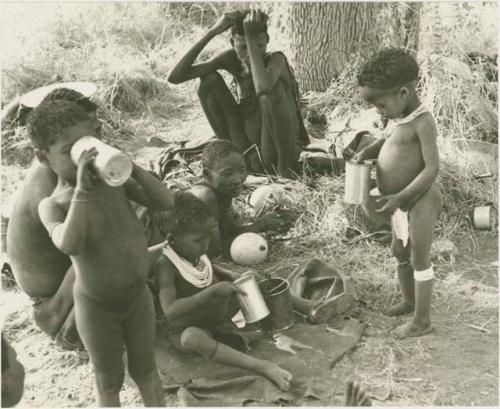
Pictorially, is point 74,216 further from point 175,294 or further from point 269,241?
point 269,241

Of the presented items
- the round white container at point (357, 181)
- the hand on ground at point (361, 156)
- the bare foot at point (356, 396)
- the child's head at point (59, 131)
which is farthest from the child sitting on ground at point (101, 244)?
the hand on ground at point (361, 156)

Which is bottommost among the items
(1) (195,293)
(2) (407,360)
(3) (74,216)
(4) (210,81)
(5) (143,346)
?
(2) (407,360)

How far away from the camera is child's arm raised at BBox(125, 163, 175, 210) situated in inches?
98.0

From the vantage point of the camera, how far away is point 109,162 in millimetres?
2109

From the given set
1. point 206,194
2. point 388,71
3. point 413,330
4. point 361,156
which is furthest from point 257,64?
point 413,330

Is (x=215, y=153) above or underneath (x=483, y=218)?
above

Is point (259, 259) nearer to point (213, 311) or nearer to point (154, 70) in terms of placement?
point (213, 311)

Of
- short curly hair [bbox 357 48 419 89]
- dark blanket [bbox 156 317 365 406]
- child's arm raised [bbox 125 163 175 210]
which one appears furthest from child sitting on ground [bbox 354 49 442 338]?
child's arm raised [bbox 125 163 175 210]

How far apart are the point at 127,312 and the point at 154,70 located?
496 cm

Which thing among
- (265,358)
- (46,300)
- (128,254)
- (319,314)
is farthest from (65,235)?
(319,314)

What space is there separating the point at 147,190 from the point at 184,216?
558mm

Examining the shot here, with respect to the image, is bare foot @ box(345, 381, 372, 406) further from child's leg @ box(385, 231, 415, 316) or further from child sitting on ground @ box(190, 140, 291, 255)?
child sitting on ground @ box(190, 140, 291, 255)

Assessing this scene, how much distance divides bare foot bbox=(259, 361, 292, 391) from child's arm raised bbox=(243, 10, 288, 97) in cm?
209

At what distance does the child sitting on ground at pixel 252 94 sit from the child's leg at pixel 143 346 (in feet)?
7.29
